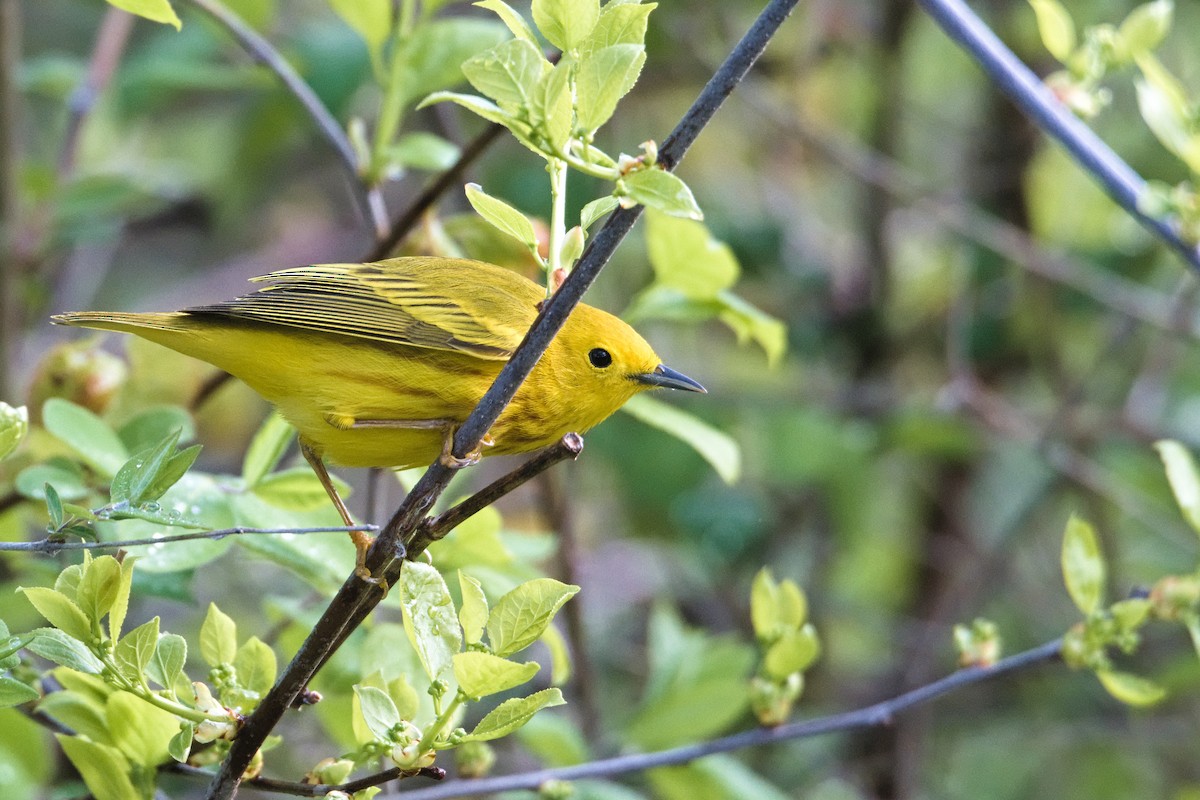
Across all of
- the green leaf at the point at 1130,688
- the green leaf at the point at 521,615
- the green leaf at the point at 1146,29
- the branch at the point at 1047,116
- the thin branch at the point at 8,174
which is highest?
the green leaf at the point at 1146,29

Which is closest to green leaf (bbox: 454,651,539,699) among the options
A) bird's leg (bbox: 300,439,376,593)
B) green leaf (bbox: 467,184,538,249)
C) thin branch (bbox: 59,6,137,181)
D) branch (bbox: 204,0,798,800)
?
branch (bbox: 204,0,798,800)

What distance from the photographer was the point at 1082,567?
6.87 feet

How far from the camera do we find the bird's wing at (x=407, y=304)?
2473mm

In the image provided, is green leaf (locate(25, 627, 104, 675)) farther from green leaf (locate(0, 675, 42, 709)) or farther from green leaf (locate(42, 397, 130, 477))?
green leaf (locate(42, 397, 130, 477))

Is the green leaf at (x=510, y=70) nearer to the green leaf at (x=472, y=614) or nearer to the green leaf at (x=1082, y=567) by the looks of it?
the green leaf at (x=472, y=614)

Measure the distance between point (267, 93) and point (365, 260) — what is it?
1811 millimetres

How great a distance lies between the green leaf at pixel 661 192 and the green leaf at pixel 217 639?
2.59 ft

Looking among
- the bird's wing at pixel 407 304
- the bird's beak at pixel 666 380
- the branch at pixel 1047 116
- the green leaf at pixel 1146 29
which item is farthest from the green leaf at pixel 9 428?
the green leaf at pixel 1146 29

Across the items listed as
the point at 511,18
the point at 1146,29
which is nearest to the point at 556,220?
the point at 511,18

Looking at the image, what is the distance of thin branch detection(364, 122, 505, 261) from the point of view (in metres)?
2.46

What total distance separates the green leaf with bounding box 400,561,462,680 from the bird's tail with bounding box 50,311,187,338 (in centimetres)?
113

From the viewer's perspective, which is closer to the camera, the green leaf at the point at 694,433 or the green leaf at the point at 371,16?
the green leaf at the point at 694,433

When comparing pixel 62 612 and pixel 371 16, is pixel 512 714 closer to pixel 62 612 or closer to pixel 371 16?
pixel 62 612

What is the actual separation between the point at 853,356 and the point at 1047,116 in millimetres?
2990
